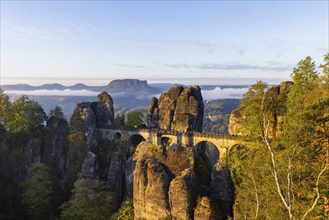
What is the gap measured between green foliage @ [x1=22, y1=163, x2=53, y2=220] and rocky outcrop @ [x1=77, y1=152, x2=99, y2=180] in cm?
759

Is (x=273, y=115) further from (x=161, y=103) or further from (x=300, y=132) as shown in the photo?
(x=161, y=103)

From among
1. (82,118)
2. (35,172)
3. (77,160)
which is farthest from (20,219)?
(82,118)

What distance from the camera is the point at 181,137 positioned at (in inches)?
2904

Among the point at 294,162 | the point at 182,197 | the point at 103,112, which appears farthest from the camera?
the point at 103,112

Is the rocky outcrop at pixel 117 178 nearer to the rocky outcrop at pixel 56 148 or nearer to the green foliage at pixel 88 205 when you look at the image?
the green foliage at pixel 88 205

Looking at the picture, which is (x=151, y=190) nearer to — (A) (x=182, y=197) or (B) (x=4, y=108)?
(A) (x=182, y=197)

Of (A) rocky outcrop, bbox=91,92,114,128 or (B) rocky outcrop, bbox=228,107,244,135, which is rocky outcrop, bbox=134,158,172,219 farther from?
(A) rocky outcrop, bbox=91,92,114,128

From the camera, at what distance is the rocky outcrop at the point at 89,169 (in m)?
68.4

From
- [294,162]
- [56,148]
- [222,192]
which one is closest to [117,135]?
[56,148]

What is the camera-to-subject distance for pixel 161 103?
3396 inches

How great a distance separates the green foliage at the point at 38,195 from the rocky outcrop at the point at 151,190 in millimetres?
32996

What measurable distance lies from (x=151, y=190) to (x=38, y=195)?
121ft

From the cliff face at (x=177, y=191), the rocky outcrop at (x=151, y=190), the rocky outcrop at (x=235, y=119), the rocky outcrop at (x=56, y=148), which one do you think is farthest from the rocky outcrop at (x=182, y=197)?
the rocky outcrop at (x=56, y=148)

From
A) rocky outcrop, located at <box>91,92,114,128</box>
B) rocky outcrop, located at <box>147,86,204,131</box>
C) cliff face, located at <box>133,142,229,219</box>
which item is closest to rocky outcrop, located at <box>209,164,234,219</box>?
cliff face, located at <box>133,142,229,219</box>
